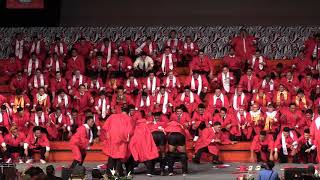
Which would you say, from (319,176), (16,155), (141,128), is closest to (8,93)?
(16,155)

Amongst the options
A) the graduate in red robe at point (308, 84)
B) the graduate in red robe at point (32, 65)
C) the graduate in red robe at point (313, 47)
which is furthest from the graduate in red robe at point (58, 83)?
the graduate in red robe at point (313, 47)

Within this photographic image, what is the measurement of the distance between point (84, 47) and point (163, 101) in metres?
3.72

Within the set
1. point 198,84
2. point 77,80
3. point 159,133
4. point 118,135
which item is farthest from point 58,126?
point 198,84

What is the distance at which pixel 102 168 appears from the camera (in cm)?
1611

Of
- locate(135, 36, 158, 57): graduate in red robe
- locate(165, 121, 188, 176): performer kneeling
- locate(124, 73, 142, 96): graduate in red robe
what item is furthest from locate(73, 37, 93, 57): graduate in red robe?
locate(165, 121, 188, 176): performer kneeling

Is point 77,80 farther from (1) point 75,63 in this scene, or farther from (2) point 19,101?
(2) point 19,101

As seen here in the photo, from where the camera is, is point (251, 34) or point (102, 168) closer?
point (102, 168)

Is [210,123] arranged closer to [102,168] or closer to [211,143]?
[211,143]

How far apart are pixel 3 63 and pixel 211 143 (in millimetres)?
7327

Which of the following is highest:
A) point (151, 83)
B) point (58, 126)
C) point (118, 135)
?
point (151, 83)

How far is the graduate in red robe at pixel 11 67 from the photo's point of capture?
68.4 ft

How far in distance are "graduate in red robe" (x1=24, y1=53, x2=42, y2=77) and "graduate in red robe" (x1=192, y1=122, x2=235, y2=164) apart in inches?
228

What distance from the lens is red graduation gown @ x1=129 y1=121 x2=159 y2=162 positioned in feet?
49.6

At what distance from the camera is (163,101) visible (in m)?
19.1
